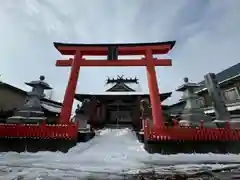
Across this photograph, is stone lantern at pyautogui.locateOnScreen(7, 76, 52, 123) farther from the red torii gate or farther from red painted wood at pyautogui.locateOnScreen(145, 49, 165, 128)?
red painted wood at pyautogui.locateOnScreen(145, 49, 165, 128)

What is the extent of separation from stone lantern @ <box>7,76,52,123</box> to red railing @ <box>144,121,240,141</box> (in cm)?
606

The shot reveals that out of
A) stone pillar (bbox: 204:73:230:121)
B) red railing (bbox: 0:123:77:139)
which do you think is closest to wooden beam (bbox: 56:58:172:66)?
stone pillar (bbox: 204:73:230:121)

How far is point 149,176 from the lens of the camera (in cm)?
320

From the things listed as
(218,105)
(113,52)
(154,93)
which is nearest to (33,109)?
(113,52)

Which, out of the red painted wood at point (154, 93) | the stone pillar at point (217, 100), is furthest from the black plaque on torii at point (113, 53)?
the stone pillar at point (217, 100)

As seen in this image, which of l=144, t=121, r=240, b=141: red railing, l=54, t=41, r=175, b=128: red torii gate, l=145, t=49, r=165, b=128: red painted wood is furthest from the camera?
l=54, t=41, r=175, b=128: red torii gate

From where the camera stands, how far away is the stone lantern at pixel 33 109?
7.12 m

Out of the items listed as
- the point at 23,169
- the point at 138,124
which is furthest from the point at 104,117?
the point at 23,169

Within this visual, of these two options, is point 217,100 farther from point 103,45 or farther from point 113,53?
point 103,45

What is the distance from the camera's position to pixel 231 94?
11.8 metres

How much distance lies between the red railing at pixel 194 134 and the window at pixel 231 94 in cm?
756

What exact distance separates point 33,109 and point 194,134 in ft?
27.1

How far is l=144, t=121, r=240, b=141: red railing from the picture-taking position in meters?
5.52

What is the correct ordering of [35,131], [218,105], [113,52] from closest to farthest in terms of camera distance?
[35,131]
[218,105]
[113,52]
